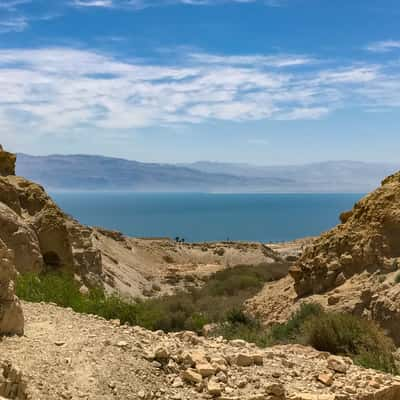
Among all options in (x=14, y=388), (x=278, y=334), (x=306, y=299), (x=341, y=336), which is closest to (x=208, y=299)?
(x=306, y=299)

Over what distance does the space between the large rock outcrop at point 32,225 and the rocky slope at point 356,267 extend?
624cm

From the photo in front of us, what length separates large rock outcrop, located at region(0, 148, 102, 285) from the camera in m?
16.6

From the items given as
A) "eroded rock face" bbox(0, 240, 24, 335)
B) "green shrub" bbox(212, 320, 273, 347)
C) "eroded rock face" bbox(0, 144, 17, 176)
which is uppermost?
"eroded rock face" bbox(0, 144, 17, 176)

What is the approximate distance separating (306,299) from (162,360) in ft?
34.6

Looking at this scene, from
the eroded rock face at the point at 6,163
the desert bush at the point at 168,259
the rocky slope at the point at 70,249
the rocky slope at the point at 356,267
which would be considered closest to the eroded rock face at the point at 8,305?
the rocky slope at the point at 356,267

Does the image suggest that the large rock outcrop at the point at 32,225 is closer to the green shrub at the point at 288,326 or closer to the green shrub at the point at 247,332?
the green shrub at the point at 288,326

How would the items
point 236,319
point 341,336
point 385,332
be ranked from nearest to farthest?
1. point 341,336
2. point 385,332
3. point 236,319

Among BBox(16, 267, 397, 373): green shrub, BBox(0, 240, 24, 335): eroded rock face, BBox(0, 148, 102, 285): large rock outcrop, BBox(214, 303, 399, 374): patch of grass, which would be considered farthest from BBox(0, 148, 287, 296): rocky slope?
BBox(0, 240, 24, 335): eroded rock face

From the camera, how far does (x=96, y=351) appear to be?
23.1 ft

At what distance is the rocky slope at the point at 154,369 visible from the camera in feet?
20.3

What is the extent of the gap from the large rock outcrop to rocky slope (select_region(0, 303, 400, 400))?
852 cm

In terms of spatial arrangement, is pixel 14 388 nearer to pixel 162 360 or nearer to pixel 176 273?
pixel 162 360

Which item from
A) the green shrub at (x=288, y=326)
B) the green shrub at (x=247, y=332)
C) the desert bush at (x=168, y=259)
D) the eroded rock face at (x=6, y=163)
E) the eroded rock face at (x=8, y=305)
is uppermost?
the eroded rock face at (x=6, y=163)

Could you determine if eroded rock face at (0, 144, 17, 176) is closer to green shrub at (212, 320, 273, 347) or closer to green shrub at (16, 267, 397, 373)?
green shrub at (16, 267, 397, 373)
